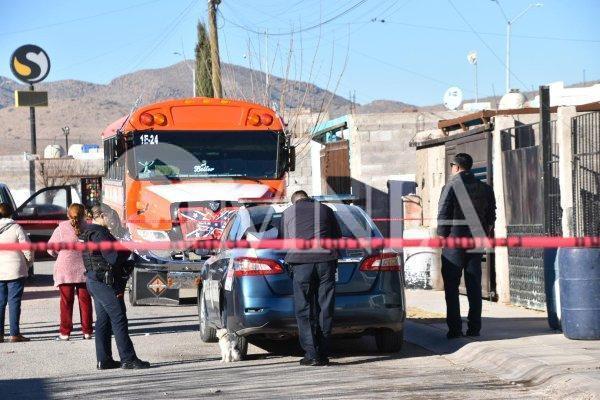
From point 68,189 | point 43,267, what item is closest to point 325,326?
point 68,189

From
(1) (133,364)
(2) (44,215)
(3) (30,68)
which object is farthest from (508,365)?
(3) (30,68)

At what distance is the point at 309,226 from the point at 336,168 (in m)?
21.4

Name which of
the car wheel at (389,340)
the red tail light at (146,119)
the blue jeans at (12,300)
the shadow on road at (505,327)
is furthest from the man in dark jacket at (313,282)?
the red tail light at (146,119)

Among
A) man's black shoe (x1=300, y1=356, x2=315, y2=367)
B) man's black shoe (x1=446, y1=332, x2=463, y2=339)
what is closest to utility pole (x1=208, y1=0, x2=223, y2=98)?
man's black shoe (x1=446, y1=332, x2=463, y2=339)

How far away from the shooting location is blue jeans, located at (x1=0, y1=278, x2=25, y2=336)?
1473 centimetres

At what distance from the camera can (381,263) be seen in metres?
11.7

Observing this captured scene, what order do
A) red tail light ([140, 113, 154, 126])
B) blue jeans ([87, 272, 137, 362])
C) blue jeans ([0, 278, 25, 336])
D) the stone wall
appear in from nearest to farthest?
blue jeans ([87, 272, 137, 362])
blue jeans ([0, 278, 25, 336])
red tail light ([140, 113, 154, 126])
the stone wall

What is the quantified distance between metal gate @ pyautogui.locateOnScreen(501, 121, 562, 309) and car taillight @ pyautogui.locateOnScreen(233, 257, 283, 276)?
4.61 m

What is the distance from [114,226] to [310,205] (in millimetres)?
10182

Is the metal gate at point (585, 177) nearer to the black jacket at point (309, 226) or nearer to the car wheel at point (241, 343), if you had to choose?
the black jacket at point (309, 226)

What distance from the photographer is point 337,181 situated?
3253 cm

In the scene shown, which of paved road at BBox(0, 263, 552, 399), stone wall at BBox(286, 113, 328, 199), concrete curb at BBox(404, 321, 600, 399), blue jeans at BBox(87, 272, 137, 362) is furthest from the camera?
stone wall at BBox(286, 113, 328, 199)

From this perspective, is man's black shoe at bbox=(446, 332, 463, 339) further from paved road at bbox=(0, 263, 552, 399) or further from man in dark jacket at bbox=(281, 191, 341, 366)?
man in dark jacket at bbox=(281, 191, 341, 366)

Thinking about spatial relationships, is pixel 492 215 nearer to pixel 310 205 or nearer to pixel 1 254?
pixel 310 205
